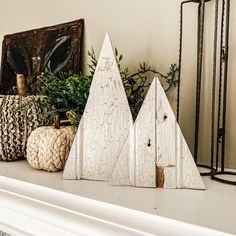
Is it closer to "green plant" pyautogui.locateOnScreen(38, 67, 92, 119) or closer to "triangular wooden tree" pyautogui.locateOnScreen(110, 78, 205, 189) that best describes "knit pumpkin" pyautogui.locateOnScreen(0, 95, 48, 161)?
"green plant" pyautogui.locateOnScreen(38, 67, 92, 119)

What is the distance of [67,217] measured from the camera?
0.62m

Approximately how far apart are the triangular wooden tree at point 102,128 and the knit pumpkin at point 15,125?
21 centimetres

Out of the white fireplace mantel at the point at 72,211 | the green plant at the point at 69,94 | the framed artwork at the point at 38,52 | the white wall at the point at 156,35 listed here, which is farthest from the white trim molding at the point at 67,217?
the framed artwork at the point at 38,52

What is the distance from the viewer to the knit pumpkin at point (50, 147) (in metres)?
0.79

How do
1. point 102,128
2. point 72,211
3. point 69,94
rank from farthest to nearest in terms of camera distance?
point 69,94 → point 102,128 → point 72,211

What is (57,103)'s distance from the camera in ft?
2.89

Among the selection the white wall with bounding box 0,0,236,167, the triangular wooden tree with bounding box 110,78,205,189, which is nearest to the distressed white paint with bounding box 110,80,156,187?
the triangular wooden tree with bounding box 110,78,205,189

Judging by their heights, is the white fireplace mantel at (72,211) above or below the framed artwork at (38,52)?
below

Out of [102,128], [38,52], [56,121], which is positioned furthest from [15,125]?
[38,52]

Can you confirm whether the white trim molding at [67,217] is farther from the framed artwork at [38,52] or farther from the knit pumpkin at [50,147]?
the framed artwork at [38,52]

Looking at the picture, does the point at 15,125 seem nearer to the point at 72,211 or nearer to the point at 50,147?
the point at 50,147

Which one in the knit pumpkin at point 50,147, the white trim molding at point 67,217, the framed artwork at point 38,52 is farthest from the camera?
the framed artwork at point 38,52

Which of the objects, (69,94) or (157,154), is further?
(69,94)

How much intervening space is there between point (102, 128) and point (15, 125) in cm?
26
